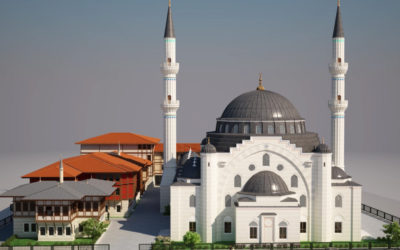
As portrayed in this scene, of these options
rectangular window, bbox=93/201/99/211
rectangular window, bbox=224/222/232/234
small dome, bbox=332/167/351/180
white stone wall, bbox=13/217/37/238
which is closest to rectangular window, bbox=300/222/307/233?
small dome, bbox=332/167/351/180

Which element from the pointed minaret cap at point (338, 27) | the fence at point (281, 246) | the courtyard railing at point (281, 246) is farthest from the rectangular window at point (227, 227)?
the pointed minaret cap at point (338, 27)

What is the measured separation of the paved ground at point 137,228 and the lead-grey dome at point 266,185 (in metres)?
10.4

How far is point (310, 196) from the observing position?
141 ft

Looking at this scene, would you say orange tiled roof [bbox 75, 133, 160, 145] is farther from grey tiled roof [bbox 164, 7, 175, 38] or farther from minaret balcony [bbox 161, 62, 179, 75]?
grey tiled roof [bbox 164, 7, 175, 38]

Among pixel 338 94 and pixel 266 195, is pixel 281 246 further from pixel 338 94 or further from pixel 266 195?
pixel 338 94

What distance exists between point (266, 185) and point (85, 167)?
21943 mm

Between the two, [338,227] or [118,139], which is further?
[118,139]

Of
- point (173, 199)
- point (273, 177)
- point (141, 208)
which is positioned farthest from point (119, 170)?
point (273, 177)

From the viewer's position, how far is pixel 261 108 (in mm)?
46406

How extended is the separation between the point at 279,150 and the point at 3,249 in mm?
25663

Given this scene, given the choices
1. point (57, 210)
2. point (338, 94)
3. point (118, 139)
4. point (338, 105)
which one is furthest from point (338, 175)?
point (118, 139)

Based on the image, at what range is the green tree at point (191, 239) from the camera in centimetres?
3964

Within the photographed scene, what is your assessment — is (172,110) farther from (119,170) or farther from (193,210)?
(193,210)

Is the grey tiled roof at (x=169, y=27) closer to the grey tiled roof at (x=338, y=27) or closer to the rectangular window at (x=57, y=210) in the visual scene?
the grey tiled roof at (x=338, y=27)
